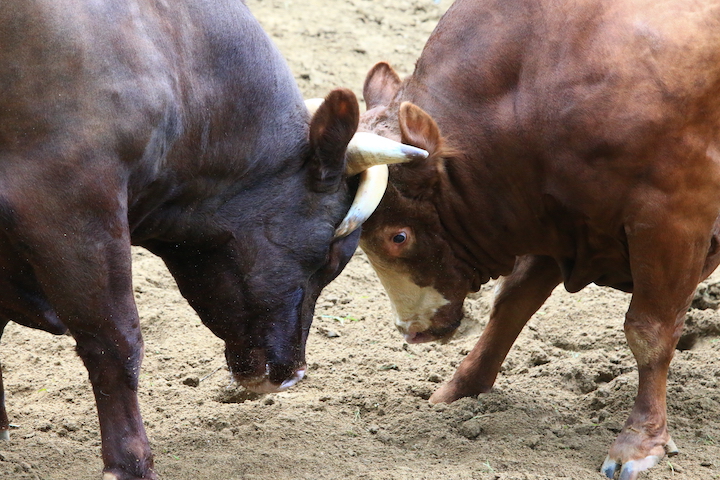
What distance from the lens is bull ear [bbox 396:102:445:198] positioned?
14.6ft

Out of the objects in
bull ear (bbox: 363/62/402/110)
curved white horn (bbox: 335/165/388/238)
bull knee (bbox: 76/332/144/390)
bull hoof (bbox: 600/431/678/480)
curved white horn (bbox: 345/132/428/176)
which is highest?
bull ear (bbox: 363/62/402/110)

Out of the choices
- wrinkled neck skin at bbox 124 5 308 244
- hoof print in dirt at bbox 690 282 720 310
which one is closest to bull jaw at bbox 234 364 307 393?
wrinkled neck skin at bbox 124 5 308 244

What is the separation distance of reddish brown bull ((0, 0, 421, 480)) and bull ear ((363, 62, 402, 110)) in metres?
0.70

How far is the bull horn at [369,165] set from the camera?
4.22 metres

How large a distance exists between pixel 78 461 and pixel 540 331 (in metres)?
2.66

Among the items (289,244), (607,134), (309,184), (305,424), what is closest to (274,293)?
(289,244)

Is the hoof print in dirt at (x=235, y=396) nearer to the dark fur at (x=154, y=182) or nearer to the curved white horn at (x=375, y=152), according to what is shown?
the dark fur at (x=154, y=182)

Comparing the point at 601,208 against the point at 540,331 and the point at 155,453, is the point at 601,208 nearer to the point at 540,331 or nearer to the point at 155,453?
the point at 540,331

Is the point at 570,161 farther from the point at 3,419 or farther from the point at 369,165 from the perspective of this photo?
the point at 3,419

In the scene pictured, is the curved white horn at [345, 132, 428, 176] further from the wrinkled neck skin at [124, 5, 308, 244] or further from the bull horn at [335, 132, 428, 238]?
the wrinkled neck skin at [124, 5, 308, 244]

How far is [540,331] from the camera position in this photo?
5.82 meters

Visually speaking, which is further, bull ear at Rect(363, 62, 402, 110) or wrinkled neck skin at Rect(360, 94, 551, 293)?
bull ear at Rect(363, 62, 402, 110)

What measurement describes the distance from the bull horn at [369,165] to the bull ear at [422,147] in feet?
0.51

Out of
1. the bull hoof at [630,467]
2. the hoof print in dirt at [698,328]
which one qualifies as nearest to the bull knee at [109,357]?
the bull hoof at [630,467]
